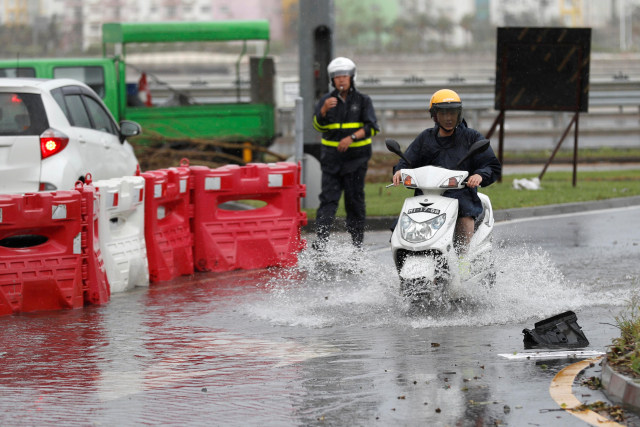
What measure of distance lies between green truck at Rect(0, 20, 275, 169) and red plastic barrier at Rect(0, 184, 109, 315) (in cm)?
1038

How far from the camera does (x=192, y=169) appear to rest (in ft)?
40.8

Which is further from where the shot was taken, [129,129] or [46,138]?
[129,129]

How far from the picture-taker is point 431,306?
9398 mm

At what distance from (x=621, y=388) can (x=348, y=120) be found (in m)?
6.88

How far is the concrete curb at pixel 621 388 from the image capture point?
6.18 m

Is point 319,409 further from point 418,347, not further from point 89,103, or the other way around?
point 89,103

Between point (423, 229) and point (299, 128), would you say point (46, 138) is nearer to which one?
point (423, 229)

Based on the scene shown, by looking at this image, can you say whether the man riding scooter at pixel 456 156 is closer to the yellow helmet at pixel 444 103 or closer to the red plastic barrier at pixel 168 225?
the yellow helmet at pixel 444 103

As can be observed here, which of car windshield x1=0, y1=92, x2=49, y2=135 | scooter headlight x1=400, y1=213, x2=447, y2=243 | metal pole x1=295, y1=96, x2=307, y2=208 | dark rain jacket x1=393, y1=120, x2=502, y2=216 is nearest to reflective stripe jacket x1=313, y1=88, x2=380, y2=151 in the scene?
car windshield x1=0, y1=92, x2=49, y2=135

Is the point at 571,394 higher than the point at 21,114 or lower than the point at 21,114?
lower

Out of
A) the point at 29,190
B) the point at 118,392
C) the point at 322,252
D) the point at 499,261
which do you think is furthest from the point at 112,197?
the point at 118,392

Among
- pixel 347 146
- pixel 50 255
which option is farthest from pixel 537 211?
pixel 50 255

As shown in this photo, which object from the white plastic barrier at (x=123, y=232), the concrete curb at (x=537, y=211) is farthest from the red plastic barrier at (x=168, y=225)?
the concrete curb at (x=537, y=211)

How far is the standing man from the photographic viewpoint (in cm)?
1271
